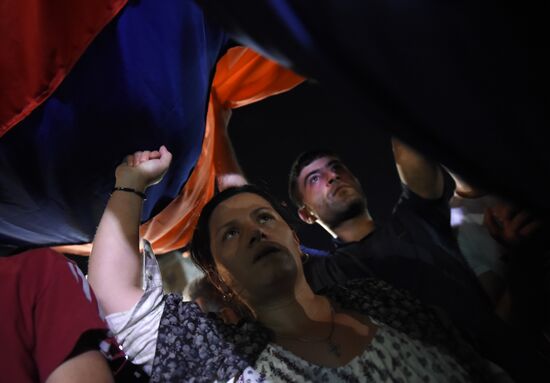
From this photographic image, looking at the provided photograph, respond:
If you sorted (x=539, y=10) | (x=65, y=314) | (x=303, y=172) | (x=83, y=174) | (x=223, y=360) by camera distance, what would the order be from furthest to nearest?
(x=303, y=172), (x=83, y=174), (x=223, y=360), (x=65, y=314), (x=539, y=10)

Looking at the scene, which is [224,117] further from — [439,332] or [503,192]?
[503,192]

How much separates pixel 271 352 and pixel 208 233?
32cm

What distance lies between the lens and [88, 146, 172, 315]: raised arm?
33.7 inches

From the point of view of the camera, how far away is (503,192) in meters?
0.54

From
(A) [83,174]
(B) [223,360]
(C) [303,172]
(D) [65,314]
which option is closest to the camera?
(D) [65,314]

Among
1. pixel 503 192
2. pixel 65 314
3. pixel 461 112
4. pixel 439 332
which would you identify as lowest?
pixel 439 332

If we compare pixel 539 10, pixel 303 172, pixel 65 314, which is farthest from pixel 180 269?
pixel 539 10

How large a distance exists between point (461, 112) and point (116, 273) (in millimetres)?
675

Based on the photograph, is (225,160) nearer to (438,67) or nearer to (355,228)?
(355,228)

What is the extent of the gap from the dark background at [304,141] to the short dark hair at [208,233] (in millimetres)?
183

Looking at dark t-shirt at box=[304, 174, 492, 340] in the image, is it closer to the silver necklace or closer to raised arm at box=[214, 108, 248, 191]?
the silver necklace

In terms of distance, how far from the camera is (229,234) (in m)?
1.03

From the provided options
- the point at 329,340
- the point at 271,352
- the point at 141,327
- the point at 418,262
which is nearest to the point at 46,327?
the point at 141,327

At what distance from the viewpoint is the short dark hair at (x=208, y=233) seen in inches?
41.6
